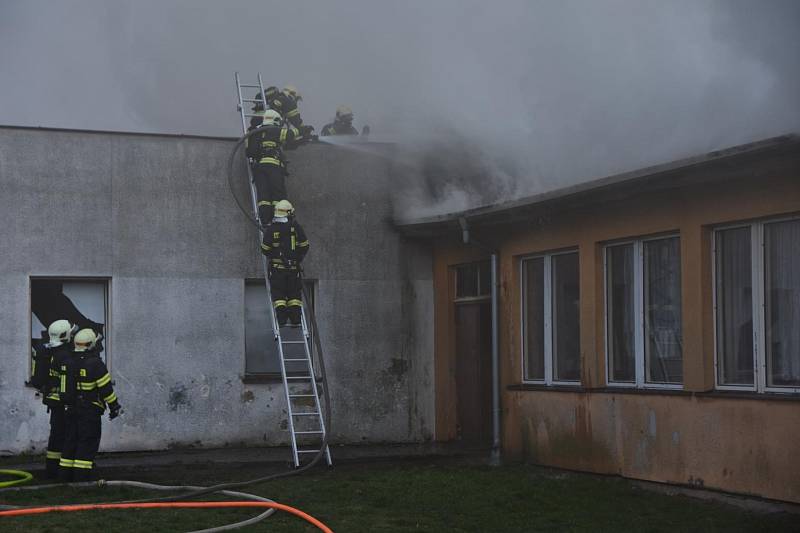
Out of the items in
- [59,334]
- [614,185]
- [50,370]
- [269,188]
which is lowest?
[50,370]

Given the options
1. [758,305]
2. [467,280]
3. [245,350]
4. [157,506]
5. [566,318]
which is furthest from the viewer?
[467,280]

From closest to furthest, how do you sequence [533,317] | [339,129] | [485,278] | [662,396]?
[662,396], [533,317], [485,278], [339,129]

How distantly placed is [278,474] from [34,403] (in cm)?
404

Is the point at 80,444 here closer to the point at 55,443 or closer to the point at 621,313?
the point at 55,443

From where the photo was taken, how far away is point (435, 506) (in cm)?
943

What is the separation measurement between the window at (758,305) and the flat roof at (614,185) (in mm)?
768

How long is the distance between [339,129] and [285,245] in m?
4.81

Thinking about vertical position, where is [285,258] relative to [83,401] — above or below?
above

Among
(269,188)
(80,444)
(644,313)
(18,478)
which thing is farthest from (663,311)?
(18,478)

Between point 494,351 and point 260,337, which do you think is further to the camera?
point 260,337

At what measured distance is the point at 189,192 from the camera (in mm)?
14414

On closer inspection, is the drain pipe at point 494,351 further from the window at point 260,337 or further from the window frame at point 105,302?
the window frame at point 105,302

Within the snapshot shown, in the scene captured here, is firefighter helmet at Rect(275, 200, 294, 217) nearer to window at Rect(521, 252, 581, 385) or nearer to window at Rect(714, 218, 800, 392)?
window at Rect(521, 252, 581, 385)

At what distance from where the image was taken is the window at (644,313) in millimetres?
10680
